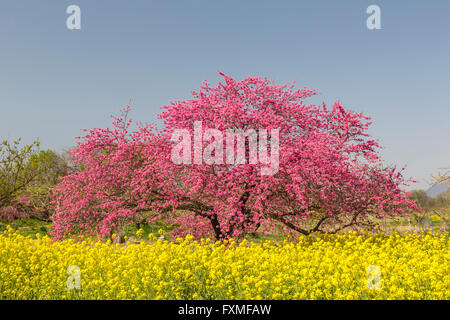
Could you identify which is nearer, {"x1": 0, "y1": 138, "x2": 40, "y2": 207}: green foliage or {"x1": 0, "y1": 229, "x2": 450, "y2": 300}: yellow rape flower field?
{"x1": 0, "y1": 229, "x2": 450, "y2": 300}: yellow rape flower field

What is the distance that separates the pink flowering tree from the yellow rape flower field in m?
2.58

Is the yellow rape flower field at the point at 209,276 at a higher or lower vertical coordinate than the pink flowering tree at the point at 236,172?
lower

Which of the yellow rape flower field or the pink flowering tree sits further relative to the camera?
the pink flowering tree

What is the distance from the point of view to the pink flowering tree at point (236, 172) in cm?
1202

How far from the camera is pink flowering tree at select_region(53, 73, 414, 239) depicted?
12.0 meters

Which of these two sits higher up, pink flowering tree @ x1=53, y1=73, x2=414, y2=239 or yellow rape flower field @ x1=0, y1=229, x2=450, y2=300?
pink flowering tree @ x1=53, y1=73, x2=414, y2=239

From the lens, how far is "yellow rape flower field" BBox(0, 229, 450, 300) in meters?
7.21

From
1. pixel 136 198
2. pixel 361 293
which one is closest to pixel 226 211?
pixel 136 198

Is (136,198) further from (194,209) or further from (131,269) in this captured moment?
(131,269)

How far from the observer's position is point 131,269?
8.23m

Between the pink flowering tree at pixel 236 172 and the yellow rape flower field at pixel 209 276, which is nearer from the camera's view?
the yellow rape flower field at pixel 209 276

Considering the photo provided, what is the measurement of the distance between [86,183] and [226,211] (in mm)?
6079

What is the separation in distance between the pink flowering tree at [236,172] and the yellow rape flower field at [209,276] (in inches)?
101

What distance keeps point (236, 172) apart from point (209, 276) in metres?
4.79
